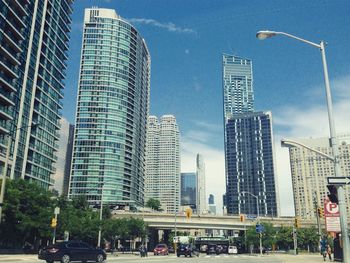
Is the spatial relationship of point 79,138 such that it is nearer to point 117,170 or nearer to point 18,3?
point 117,170

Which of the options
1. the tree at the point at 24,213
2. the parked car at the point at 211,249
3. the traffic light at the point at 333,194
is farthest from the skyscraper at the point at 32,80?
the traffic light at the point at 333,194

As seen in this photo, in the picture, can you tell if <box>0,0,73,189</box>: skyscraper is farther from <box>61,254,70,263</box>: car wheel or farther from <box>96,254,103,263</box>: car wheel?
<box>61,254,70,263</box>: car wheel

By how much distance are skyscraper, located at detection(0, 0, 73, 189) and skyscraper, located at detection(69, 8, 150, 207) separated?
53.8 metres

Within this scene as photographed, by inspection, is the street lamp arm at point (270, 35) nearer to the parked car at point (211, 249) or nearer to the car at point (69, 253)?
the car at point (69, 253)

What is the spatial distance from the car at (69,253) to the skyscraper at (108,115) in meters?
128

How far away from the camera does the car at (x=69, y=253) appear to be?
25.2 metres

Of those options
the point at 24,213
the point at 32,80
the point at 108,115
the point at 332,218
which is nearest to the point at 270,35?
the point at 332,218

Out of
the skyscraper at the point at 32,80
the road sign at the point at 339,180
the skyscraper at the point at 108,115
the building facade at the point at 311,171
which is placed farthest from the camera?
the skyscraper at the point at 108,115

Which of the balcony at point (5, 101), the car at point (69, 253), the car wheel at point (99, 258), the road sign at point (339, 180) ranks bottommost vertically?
the car wheel at point (99, 258)

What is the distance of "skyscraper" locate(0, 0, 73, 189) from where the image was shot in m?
77.6

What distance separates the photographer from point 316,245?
94.9 m

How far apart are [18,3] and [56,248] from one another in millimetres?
Result: 71403

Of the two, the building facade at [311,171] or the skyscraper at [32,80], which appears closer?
the building facade at [311,171]

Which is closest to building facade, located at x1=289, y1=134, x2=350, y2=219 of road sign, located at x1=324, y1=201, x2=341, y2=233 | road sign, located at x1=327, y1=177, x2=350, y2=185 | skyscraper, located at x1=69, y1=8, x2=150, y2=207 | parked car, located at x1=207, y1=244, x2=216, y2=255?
parked car, located at x1=207, y1=244, x2=216, y2=255
